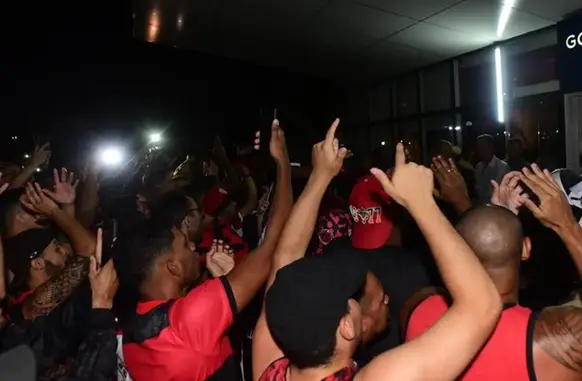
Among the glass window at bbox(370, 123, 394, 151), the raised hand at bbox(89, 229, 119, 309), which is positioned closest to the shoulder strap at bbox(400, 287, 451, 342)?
the raised hand at bbox(89, 229, 119, 309)

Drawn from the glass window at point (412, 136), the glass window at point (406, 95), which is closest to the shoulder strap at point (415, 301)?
the glass window at point (412, 136)

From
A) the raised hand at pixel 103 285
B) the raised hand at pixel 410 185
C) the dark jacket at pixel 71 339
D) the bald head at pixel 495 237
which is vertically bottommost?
the dark jacket at pixel 71 339

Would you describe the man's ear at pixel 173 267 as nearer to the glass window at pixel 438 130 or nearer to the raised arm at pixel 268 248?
the raised arm at pixel 268 248

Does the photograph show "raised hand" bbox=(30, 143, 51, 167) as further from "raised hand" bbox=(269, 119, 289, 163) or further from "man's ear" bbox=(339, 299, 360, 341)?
"man's ear" bbox=(339, 299, 360, 341)

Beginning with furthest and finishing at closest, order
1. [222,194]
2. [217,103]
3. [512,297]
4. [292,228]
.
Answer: [217,103], [222,194], [292,228], [512,297]

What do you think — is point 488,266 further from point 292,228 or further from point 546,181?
point 292,228

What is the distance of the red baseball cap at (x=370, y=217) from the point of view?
3.17 metres

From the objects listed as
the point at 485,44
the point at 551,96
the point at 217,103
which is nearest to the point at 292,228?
the point at 551,96

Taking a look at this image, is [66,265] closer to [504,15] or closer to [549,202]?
[549,202]

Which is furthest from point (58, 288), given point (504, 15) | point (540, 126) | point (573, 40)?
point (540, 126)

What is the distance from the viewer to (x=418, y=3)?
6035mm

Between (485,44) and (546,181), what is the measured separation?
18.5 feet

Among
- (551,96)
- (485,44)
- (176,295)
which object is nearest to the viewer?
(176,295)

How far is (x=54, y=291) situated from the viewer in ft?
8.54
